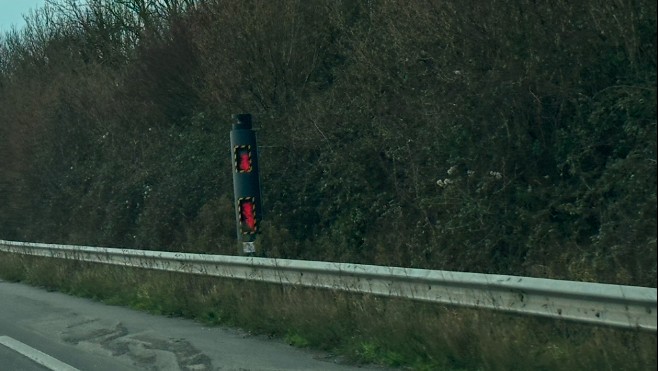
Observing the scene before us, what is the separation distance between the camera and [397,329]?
8680 millimetres

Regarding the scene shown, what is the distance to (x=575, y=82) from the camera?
11781 millimetres

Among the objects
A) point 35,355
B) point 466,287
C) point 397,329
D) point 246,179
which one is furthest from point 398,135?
point 35,355

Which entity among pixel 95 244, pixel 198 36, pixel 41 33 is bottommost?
pixel 95 244

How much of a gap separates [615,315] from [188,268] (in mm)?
7443

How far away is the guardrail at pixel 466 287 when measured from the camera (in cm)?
652

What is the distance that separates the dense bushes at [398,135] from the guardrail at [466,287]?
1738 millimetres

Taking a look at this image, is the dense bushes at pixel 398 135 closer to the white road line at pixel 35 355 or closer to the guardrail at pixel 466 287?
the guardrail at pixel 466 287

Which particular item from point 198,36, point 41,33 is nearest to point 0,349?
point 198,36

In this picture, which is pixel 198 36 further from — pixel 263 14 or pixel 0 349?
pixel 0 349

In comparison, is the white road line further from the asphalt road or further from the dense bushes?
the dense bushes

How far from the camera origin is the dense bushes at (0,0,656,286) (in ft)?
36.2

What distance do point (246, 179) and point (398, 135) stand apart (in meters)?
2.60

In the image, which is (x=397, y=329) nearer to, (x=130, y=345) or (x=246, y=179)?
(x=130, y=345)

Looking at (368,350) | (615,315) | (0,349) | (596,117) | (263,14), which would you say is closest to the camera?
(615,315)
